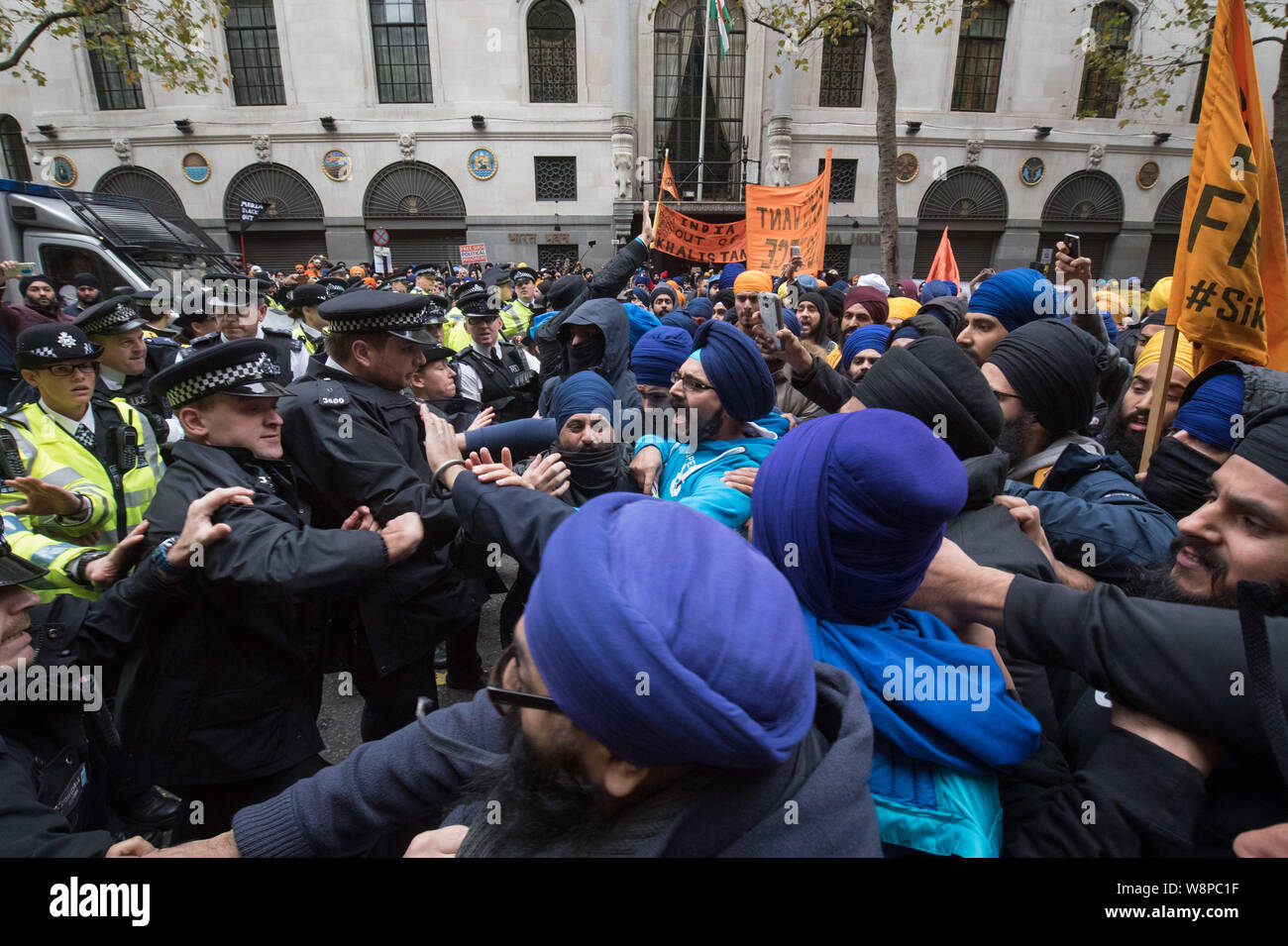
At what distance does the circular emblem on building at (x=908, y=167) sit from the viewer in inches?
857

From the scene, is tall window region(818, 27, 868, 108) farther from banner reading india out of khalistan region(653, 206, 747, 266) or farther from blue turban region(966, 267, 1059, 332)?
blue turban region(966, 267, 1059, 332)

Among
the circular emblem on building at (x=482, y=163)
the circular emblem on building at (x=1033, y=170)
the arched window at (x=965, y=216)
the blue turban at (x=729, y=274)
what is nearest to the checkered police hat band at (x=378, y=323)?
the blue turban at (x=729, y=274)

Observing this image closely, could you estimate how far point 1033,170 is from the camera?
876 inches

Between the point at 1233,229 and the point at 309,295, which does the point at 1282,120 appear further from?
the point at 309,295

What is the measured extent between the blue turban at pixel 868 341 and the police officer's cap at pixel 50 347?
4.16 m

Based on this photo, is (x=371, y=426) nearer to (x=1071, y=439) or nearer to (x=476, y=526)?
(x=476, y=526)

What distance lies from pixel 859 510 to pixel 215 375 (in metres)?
1.84

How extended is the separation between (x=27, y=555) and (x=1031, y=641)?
2.92 m

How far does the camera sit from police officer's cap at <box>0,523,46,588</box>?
150 cm

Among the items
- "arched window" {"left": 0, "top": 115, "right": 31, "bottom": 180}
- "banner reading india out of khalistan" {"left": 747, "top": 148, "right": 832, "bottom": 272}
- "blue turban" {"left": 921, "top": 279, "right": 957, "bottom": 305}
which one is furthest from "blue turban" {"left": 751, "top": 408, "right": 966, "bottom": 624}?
"arched window" {"left": 0, "top": 115, "right": 31, "bottom": 180}

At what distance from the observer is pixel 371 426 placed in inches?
92.6

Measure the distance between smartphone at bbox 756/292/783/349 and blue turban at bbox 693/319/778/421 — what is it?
118 cm
